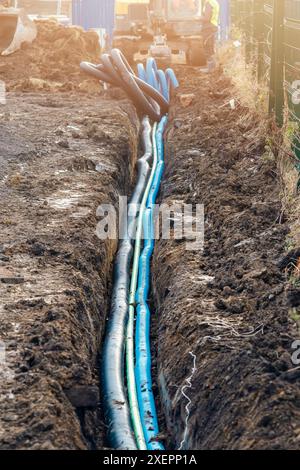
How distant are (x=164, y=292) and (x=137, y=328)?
1.60 ft

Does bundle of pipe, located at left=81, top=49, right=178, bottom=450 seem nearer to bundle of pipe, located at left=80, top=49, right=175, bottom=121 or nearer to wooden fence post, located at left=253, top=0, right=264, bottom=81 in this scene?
bundle of pipe, located at left=80, top=49, right=175, bottom=121

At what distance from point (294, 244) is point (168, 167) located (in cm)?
481

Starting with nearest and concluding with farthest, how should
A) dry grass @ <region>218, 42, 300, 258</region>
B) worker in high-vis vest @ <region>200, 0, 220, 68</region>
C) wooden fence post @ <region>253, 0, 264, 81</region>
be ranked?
dry grass @ <region>218, 42, 300, 258</region> → wooden fence post @ <region>253, 0, 264, 81</region> → worker in high-vis vest @ <region>200, 0, 220, 68</region>

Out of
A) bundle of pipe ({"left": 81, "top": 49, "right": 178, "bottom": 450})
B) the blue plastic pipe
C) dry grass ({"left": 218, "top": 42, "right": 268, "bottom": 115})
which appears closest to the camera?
bundle of pipe ({"left": 81, "top": 49, "right": 178, "bottom": 450})

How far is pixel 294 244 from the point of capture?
6.77m

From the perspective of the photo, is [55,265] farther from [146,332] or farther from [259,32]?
[259,32]

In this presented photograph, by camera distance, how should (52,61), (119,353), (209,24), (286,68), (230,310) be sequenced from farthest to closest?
(209,24) → (52,61) → (286,68) → (119,353) → (230,310)

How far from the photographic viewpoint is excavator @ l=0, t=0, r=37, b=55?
19.0 m

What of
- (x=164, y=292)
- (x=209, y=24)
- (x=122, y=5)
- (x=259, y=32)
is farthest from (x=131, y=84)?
(x=122, y=5)

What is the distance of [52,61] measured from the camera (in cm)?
1898

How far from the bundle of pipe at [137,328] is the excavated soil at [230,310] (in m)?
0.14

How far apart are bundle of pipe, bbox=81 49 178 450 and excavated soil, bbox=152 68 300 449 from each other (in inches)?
5.6

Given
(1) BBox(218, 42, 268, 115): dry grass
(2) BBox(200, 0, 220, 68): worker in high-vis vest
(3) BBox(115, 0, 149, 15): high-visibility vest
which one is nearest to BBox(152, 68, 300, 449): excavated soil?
(1) BBox(218, 42, 268, 115): dry grass

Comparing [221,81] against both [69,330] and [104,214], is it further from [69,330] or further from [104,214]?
[69,330]
